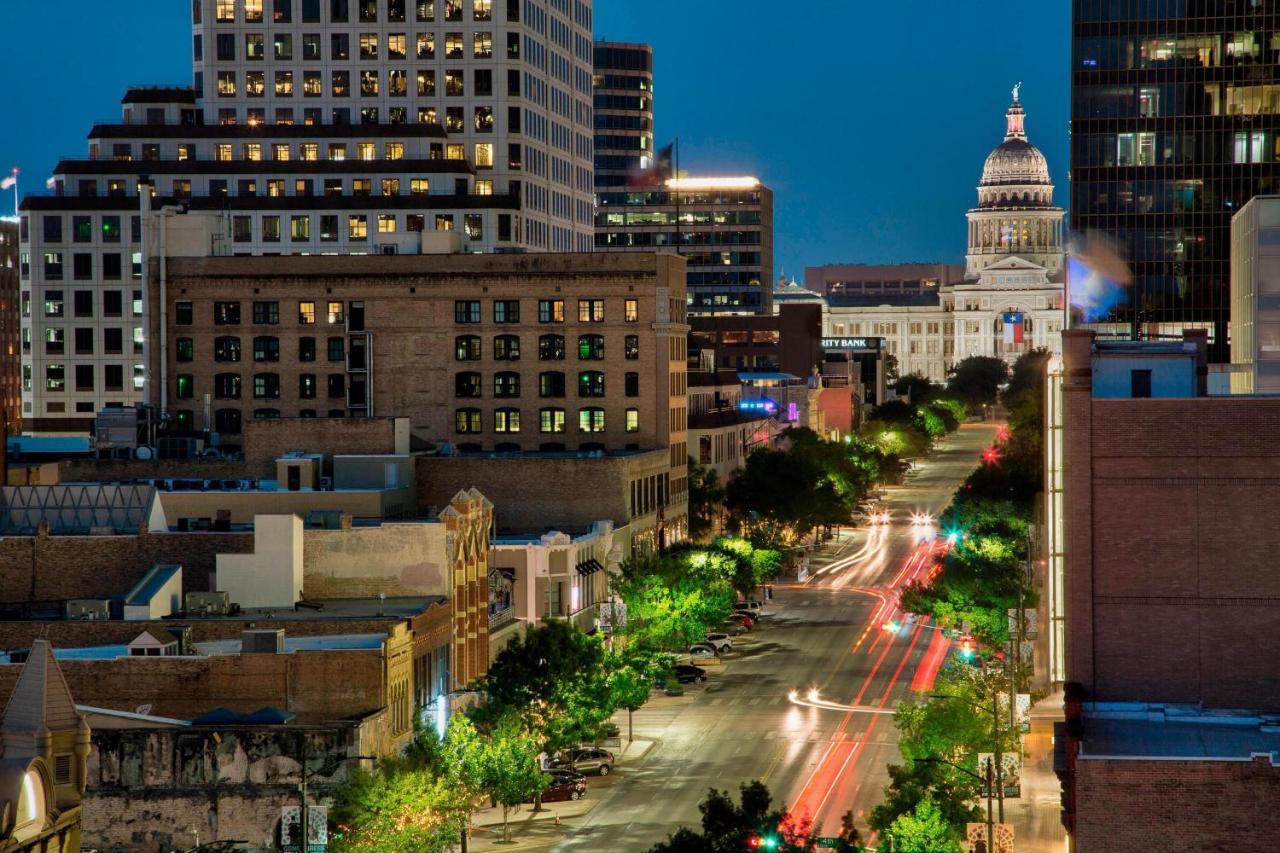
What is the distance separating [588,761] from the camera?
83.4 metres

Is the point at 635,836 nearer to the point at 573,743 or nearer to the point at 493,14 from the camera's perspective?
the point at 573,743

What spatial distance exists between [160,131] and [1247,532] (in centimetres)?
11762

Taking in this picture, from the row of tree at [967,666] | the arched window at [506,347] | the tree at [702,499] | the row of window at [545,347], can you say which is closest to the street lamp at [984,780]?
the row of tree at [967,666]

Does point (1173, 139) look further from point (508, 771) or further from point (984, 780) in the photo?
point (984, 780)

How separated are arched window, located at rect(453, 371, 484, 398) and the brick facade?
75.9 metres

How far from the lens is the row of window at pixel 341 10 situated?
16588 cm

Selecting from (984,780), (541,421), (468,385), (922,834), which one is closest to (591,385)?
(541,421)

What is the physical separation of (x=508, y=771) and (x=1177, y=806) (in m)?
25.6

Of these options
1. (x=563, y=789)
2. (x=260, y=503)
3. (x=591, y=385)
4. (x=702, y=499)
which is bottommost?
(x=563, y=789)

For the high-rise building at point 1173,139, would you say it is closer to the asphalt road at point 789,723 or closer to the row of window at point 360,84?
the asphalt road at point 789,723

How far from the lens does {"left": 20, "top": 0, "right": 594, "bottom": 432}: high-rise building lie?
15988 cm

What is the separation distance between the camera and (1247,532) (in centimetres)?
6041

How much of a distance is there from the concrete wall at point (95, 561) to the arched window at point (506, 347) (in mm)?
51074

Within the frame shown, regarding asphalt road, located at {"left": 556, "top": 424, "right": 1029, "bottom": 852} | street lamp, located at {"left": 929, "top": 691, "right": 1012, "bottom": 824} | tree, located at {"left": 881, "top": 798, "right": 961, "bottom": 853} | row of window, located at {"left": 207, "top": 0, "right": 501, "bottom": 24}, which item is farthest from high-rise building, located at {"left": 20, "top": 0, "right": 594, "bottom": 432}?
tree, located at {"left": 881, "top": 798, "right": 961, "bottom": 853}
